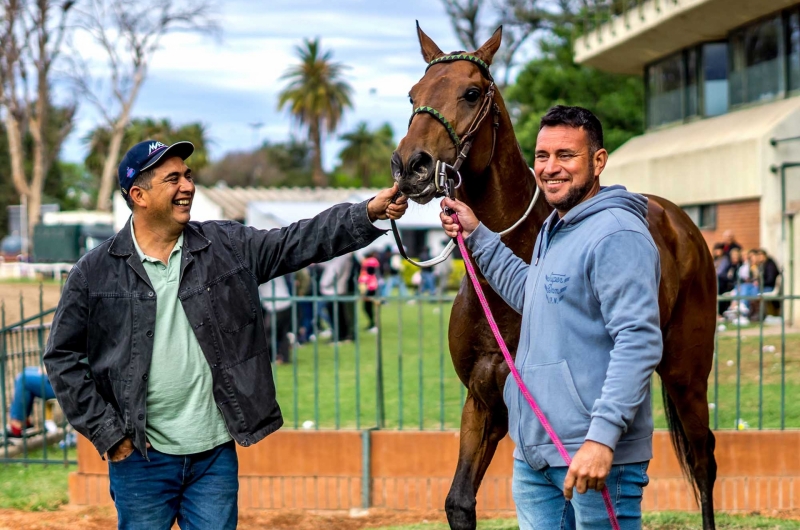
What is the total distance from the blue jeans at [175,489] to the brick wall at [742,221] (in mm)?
15308

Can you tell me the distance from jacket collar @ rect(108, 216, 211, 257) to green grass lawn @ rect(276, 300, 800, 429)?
321 cm

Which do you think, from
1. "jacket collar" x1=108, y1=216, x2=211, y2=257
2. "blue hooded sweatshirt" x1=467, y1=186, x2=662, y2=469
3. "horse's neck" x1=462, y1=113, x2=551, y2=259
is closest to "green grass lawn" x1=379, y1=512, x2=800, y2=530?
"horse's neck" x1=462, y1=113, x2=551, y2=259

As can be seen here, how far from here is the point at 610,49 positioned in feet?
75.6

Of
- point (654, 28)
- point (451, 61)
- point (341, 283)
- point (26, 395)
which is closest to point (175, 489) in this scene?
point (451, 61)

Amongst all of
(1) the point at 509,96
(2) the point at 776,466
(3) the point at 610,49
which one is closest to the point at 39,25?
(1) the point at 509,96

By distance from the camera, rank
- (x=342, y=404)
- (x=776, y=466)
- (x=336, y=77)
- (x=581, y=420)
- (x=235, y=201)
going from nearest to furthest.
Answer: (x=581, y=420)
(x=776, y=466)
(x=342, y=404)
(x=235, y=201)
(x=336, y=77)

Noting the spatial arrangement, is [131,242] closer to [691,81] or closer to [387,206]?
[387,206]

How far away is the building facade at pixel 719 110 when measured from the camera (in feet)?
Answer: 55.5

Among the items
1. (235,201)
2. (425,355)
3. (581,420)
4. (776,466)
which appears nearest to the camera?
(581,420)

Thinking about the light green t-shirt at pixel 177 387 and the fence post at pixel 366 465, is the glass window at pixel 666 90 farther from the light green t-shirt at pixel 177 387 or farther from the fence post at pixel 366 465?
the light green t-shirt at pixel 177 387

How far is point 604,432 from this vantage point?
8.82 ft

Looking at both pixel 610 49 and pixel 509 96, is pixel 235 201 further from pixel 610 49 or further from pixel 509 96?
pixel 610 49

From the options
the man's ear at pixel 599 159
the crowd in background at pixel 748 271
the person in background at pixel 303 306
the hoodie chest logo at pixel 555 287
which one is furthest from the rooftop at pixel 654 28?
the hoodie chest logo at pixel 555 287

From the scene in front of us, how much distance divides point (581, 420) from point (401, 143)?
1.24 m
